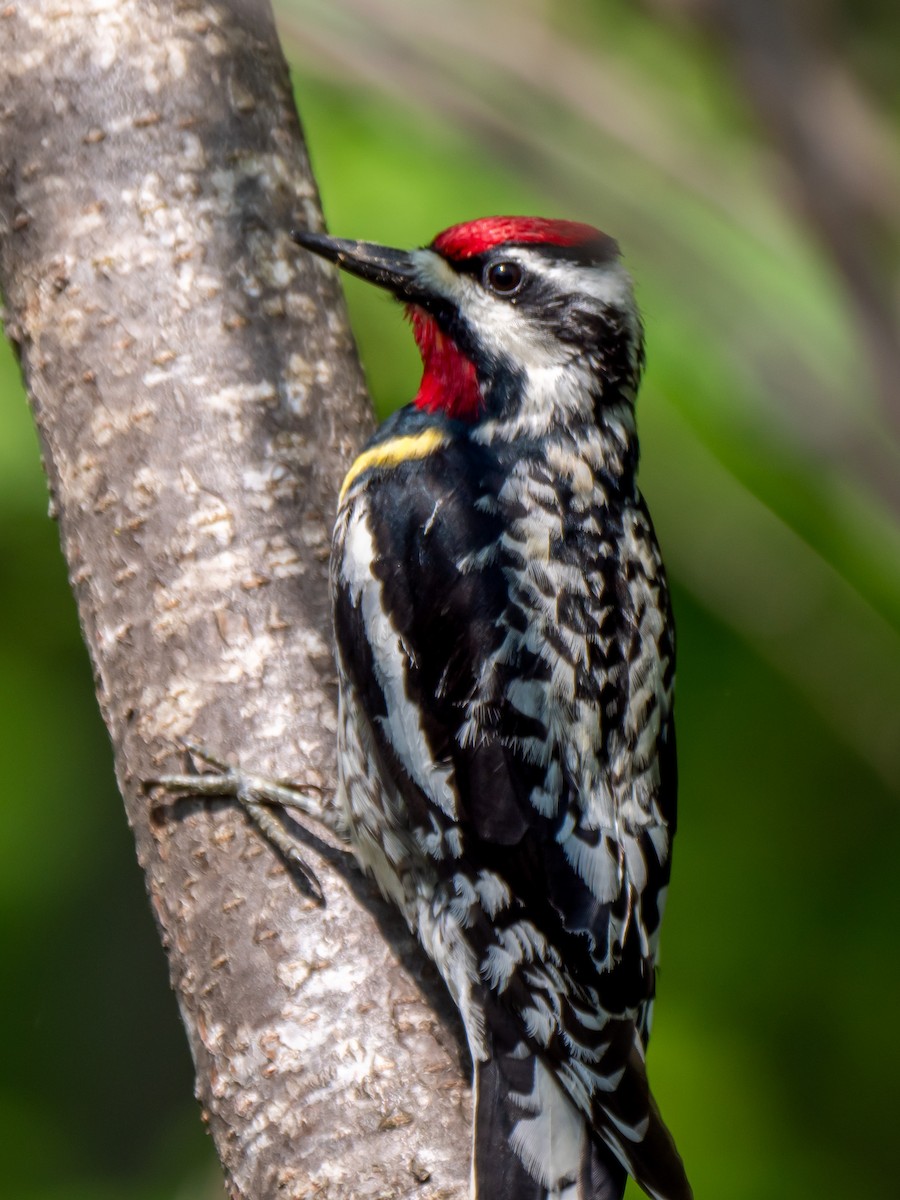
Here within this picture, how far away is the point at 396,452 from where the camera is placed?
2766mm

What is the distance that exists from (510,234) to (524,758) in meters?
1.07

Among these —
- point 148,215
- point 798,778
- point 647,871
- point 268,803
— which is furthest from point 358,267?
point 798,778

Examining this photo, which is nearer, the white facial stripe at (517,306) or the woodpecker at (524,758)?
the woodpecker at (524,758)

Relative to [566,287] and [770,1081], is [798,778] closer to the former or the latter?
[770,1081]

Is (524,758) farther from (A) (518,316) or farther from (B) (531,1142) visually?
(A) (518,316)

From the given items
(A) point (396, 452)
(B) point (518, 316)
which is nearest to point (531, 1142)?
(A) point (396, 452)

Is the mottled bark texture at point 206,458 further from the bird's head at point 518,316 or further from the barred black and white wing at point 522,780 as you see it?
the bird's head at point 518,316

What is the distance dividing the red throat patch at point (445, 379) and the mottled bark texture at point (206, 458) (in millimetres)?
204

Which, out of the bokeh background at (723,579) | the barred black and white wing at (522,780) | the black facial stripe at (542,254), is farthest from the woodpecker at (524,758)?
the bokeh background at (723,579)

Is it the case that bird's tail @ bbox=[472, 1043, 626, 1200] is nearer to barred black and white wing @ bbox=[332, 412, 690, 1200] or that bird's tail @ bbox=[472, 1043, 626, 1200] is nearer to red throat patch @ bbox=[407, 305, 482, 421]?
barred black and white wing @ bbox=[332, 412, 690, 1200]

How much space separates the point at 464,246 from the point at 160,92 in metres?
0.64

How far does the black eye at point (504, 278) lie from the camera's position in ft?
9.78

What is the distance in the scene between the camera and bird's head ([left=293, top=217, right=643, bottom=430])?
2.95 m

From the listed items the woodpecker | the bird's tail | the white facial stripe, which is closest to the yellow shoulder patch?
the woodpecker
